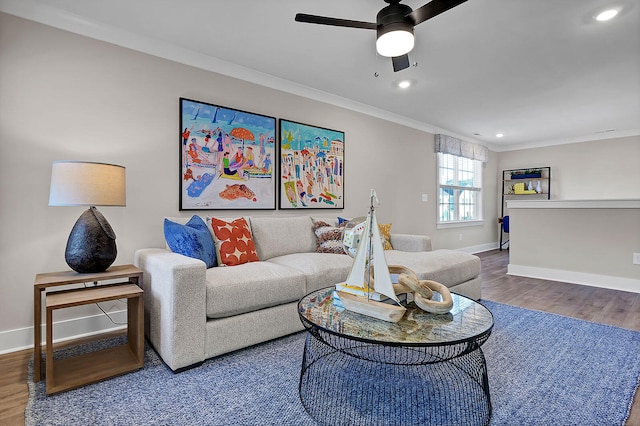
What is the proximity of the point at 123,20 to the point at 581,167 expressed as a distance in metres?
7.50

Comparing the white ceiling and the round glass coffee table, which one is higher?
the white ceiling

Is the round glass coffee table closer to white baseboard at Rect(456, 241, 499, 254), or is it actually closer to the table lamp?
the table lamp

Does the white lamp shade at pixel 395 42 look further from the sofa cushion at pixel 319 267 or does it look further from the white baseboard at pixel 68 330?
the white baseboard at pixel 68 330

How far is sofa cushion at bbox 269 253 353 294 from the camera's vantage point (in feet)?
8.05

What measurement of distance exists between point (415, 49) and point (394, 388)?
8.62ft

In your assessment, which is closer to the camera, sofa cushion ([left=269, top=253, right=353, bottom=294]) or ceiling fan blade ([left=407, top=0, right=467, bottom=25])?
ceiling fan blade ([left=407, top=0, right=467, bottom=25])

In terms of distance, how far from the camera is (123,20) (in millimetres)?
2393

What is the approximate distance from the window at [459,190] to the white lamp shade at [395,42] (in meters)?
3.93

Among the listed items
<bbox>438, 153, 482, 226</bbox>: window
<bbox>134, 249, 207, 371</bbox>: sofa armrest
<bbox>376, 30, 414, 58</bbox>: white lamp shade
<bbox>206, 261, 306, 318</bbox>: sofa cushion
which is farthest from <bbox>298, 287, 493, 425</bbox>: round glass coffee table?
<bbox>438, 153, 482, 226</bbox>: window

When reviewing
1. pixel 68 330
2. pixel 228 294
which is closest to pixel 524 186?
pixel 228 294

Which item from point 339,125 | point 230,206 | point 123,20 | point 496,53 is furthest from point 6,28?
point 496,53

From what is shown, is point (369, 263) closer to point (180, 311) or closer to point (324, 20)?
point (180, 311)

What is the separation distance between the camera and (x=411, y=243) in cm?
359

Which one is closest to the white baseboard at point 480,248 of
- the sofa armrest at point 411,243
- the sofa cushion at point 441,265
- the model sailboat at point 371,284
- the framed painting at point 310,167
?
the sofa armrest at point 411,243
